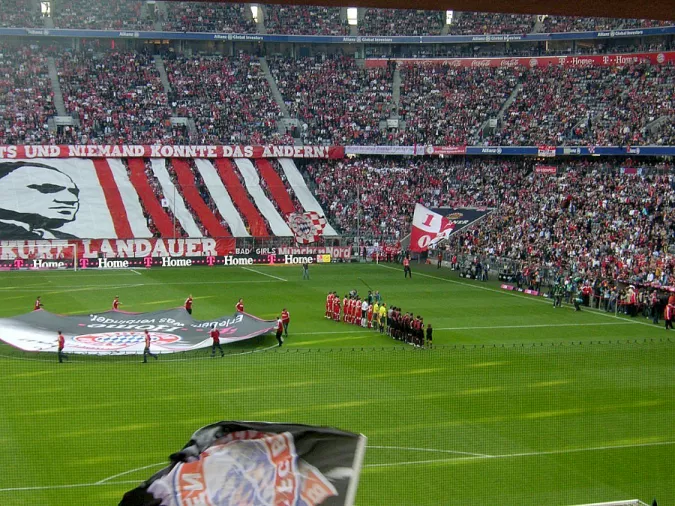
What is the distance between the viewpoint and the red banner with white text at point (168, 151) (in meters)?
49.0

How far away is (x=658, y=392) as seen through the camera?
20.2 meters

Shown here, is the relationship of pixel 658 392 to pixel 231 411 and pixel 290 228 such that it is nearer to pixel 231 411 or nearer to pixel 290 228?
pixel 231 411

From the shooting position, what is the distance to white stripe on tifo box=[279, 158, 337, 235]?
51188mm

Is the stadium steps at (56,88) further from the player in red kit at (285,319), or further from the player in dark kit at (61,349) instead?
the player in dark kit at (61,349)

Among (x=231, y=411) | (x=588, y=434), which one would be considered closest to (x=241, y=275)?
(x=231, y=411)

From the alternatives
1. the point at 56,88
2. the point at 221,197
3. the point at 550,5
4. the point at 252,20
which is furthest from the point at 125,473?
the point at 252,20

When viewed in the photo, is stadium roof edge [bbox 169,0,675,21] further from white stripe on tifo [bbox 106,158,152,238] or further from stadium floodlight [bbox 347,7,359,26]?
stadium floodlight [bbox 347,7,359,26]

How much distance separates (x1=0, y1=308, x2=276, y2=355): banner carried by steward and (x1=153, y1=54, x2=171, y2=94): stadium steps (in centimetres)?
3265

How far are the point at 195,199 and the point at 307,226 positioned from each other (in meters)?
6.67

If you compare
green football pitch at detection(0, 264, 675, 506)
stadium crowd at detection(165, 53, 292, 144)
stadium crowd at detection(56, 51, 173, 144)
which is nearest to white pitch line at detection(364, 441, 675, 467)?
green football pitch at detection(0, 264, 675, 506)

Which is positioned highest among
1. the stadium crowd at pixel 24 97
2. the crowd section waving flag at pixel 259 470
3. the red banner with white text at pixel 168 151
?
the stadium crowd at pixel 24 97

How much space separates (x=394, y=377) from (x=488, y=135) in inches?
1423

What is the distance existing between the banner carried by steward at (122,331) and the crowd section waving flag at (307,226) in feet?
73.2

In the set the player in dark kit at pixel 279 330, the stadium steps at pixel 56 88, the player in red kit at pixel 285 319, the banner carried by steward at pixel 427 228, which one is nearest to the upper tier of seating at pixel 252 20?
the stadium steps at pixel 56 88
